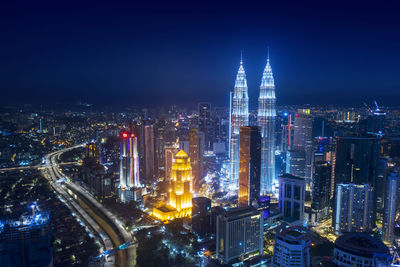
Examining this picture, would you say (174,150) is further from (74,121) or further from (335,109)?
(335,109)

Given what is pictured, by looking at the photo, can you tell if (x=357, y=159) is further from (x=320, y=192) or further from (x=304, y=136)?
(x=304, y=136)

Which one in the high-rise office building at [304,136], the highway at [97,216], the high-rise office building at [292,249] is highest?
the high-rise office building at [304,136]

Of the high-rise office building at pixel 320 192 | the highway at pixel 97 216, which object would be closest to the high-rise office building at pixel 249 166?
the high-rise office building at pixel 320 192

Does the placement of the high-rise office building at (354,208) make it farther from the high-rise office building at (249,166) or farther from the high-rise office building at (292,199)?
the high-rise office building at (249,166)

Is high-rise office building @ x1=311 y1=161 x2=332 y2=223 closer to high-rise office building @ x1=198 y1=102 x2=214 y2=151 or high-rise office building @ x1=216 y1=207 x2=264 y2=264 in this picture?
high-rise office building @ x1=216 y1=207 x2=264 y2=264

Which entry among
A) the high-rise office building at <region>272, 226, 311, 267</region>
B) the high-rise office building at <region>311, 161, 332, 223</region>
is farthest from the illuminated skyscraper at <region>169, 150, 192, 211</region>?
the high-rise office building at <region>272, 226, 311, 267</region>

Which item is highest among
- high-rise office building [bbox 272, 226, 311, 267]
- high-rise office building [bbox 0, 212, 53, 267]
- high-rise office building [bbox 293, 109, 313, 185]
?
high-rise office building [bbox 293, 109, 313, 185]

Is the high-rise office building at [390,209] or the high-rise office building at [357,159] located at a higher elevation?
the high-rise office building at [357,159]
